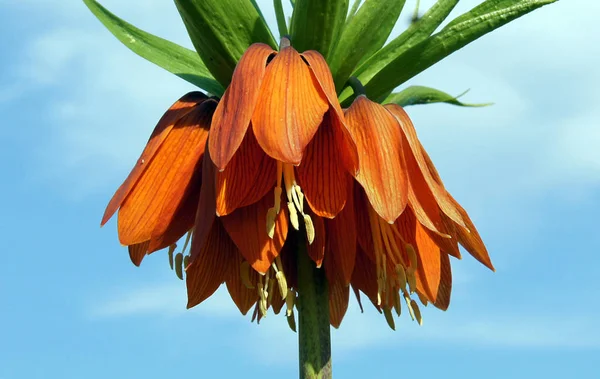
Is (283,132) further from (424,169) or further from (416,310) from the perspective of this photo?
(416,310)

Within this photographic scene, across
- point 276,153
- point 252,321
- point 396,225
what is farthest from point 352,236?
point 252,321

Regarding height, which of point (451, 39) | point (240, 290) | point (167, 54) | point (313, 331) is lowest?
point (313, 331)

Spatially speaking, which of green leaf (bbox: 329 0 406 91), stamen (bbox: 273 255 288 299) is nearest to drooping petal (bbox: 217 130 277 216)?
stamen (bbox: 273 255 288 299)

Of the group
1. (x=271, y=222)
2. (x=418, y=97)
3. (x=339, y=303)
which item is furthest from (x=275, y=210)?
(x=418, y=97)

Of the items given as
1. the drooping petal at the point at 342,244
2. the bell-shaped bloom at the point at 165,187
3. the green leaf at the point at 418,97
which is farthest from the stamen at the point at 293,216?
the green leaf at the point at 418,97

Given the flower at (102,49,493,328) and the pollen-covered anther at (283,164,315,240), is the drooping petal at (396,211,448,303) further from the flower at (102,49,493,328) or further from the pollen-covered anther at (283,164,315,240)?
the pollen-covered anther at (283,164,315,240)
